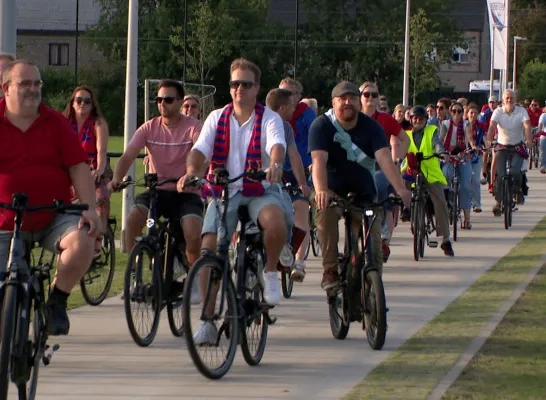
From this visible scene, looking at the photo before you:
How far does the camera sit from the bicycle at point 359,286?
9594mm

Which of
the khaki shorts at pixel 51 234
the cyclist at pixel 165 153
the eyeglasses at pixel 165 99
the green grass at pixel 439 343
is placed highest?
the eyeglasses at pixel 165 99

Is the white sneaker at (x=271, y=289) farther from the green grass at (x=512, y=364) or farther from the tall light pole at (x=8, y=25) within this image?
the tall light pole at (x=8, y=25)

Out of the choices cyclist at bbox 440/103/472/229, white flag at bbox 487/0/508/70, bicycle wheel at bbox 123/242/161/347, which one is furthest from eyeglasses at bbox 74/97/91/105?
white flag at bbox 487/0/508/70

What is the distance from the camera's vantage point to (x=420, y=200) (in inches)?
663

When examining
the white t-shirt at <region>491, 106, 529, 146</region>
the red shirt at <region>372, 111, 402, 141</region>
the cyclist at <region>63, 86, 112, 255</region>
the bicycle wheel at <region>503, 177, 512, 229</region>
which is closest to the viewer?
the cyclist at <region>63, 86, 112, 255</region>

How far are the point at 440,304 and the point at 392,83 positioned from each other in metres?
67.2

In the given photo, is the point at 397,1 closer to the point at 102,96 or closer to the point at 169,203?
the point at 102,96

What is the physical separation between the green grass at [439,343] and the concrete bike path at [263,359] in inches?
4.5

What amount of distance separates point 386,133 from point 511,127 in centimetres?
801

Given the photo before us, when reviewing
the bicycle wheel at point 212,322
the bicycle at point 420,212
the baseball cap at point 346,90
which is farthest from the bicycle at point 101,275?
the bicycle at point 420,212

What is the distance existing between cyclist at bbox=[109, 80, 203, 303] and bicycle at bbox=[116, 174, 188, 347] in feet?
0.40

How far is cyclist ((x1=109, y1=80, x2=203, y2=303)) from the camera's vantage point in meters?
10.3

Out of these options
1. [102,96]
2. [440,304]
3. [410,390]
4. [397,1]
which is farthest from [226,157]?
[397,1]

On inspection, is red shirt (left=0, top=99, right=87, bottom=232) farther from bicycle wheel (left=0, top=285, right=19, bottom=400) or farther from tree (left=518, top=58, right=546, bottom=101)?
tree (left=518, top=58, right=546, bottom=101)
